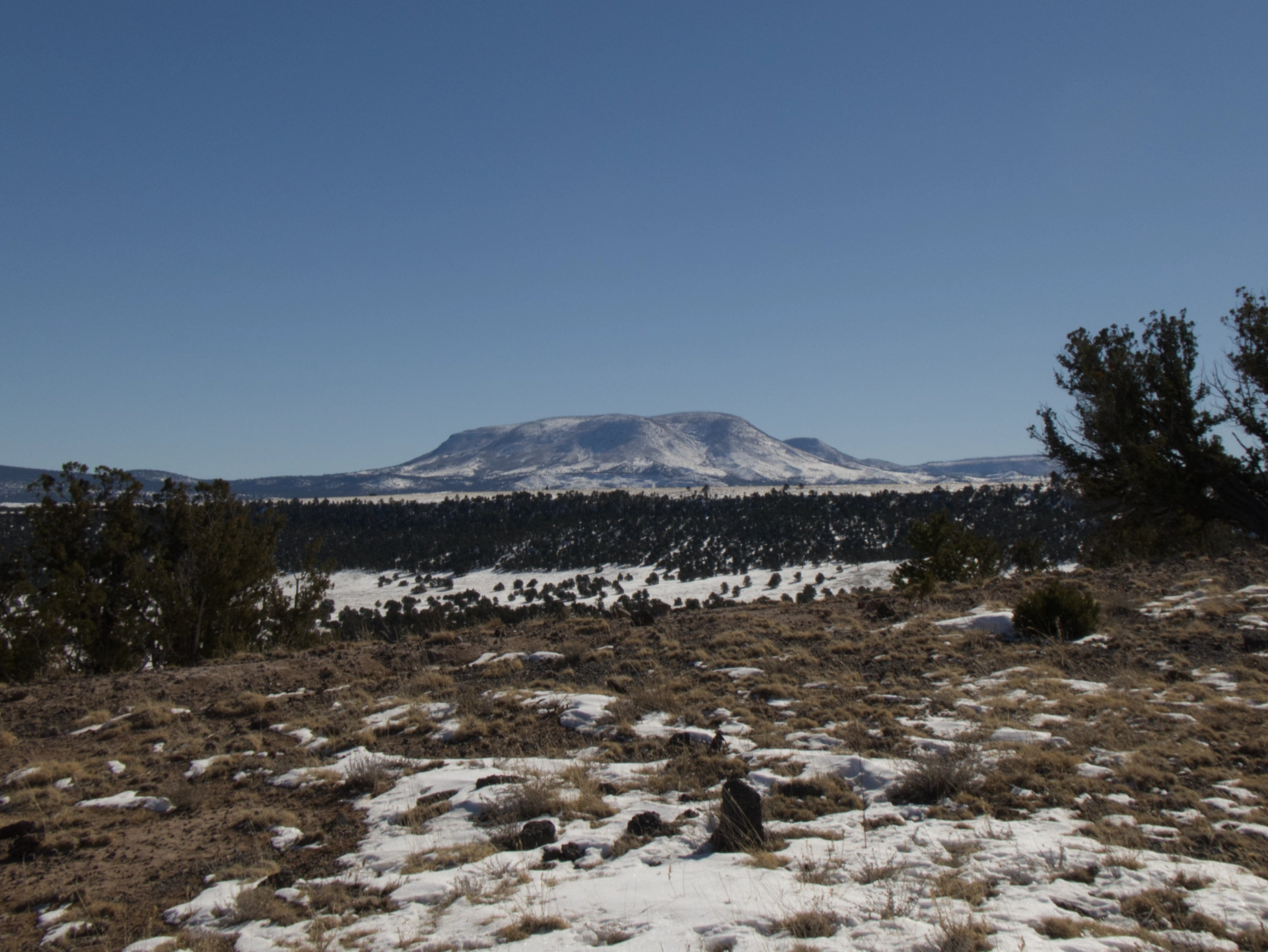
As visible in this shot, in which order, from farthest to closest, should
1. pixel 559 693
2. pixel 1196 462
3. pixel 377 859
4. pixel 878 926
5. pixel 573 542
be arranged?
pixel 573 542, pixel 1196 462, pixel 559 693, pixel 377 859, pixel 878 926

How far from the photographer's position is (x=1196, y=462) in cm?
1706

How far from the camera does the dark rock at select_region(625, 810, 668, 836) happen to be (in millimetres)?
5262

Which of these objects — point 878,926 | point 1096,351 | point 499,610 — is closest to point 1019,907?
point 878,926

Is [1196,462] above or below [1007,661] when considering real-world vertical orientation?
above

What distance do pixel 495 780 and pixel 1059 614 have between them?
29.1ft

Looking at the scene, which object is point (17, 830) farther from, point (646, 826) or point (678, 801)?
point (678, 801)

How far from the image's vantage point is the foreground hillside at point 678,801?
398 centimetres

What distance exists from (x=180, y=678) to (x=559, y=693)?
6908 mm

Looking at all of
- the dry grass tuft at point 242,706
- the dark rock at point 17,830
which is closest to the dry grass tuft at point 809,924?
the dark rock at point 17,830

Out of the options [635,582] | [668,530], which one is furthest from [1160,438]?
[668,530]

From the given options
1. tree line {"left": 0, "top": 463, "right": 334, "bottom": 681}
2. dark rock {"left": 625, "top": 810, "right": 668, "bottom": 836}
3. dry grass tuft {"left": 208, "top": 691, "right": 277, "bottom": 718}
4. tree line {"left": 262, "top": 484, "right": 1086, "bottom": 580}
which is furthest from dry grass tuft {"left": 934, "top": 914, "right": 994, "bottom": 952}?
tree line {"left": 262, "top": 484, "right": 1086, "bottom": 580}

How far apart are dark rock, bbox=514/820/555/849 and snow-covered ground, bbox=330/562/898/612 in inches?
1125

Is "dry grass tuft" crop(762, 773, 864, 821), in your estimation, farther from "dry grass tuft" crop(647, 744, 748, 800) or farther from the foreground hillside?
"dry grass tuft" crop(647, 744, 748, 800)

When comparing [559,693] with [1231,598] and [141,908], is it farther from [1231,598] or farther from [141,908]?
[1231,598]
